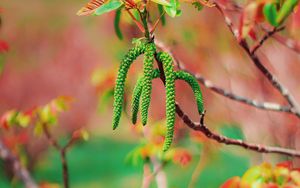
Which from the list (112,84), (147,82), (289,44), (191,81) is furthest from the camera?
(112,84)

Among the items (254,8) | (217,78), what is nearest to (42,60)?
(217,78)

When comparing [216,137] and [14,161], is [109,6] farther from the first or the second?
[14,161]

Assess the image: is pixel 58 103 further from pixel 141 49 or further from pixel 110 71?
pixel 141 49

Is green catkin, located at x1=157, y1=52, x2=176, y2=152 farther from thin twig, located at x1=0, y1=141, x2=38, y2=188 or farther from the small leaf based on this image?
thin twig, located at x1=0, y1=141, x2=38, y2=188

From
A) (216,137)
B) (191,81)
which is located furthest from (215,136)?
(191,81)

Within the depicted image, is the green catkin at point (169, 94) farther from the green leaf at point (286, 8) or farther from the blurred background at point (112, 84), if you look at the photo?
the blurred background at point (112, 84)

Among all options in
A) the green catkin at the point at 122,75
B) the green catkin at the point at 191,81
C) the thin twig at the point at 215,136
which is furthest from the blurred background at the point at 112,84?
the green catkin at the point at 122,75

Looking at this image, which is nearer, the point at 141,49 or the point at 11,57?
the point at 141,49

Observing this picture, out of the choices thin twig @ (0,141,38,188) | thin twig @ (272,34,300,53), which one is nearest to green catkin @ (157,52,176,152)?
thin twig @ (272,34,300,53)
